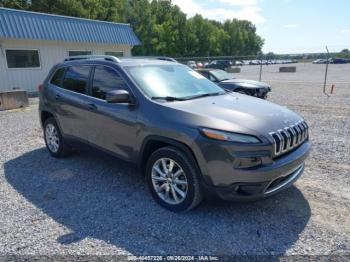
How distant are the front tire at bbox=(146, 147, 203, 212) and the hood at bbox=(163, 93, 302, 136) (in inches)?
19.3

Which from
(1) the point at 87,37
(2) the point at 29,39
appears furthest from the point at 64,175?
(1) the point at 87,37

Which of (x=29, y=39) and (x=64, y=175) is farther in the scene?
(x=29, y=39)

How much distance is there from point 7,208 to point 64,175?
1109 mm

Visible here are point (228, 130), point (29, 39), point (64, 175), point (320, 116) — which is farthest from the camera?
point (29, 39)

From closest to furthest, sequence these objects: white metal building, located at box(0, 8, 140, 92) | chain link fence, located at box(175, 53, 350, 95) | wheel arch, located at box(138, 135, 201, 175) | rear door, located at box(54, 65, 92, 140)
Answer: wheel arch, located at box(138, 135, 201, 175)
rear door, located at box(54, 65, 92, 140)
white metal building, located at box(0, 8, 140, 92)
chain link fence, located at box(175, 53, 350, 95)

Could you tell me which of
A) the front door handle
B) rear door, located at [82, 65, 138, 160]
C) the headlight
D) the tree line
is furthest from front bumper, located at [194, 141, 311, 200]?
the tree line

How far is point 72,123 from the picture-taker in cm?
493

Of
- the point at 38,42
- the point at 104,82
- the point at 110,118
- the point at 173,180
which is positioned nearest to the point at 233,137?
the point at 173,180

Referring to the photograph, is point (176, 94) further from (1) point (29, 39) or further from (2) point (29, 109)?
(1) point (29, 39)

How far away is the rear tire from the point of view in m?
5.43

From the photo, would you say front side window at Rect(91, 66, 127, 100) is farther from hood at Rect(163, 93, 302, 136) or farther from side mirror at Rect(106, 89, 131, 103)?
hood at Rect(163, 93, 302, 136)

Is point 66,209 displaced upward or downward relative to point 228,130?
downward

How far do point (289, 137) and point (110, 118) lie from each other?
2321mm

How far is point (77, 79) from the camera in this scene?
4.89 metres
